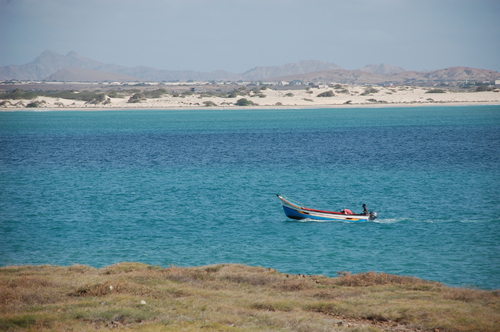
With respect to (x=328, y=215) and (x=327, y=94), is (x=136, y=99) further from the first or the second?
(x=328, y=215)

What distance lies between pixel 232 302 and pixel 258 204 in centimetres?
2204

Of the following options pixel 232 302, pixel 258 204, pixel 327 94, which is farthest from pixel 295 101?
pixel 232 302

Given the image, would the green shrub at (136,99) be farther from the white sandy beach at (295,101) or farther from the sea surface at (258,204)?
the sea surface at (258,204)

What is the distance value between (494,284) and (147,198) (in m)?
27.3

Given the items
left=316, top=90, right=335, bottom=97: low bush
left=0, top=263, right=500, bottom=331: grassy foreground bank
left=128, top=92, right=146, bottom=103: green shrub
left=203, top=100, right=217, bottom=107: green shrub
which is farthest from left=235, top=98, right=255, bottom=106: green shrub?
left=0, top=263, right=500, bottom=331: grassy foreground bank

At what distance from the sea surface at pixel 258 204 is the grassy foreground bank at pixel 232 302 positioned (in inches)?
150

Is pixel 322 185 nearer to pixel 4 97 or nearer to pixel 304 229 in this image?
pixel 304 229

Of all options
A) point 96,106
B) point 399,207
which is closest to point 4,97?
point 96,106

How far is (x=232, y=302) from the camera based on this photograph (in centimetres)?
1592

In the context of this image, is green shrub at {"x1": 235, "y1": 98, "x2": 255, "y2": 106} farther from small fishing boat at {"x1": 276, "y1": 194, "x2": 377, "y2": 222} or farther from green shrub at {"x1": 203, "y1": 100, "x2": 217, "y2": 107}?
small fishing boat at {"x1": 276, "y1": 194, "x2": 377, "y2": 222}

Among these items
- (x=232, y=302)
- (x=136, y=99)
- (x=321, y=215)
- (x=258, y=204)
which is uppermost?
(x=136, y=99)

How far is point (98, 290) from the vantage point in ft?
53.5

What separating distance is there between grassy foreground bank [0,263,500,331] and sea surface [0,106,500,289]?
3.80m

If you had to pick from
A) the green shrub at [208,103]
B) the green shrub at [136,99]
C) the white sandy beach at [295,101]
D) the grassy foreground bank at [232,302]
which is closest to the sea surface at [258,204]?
the grassy foreground bank at [232,302]
